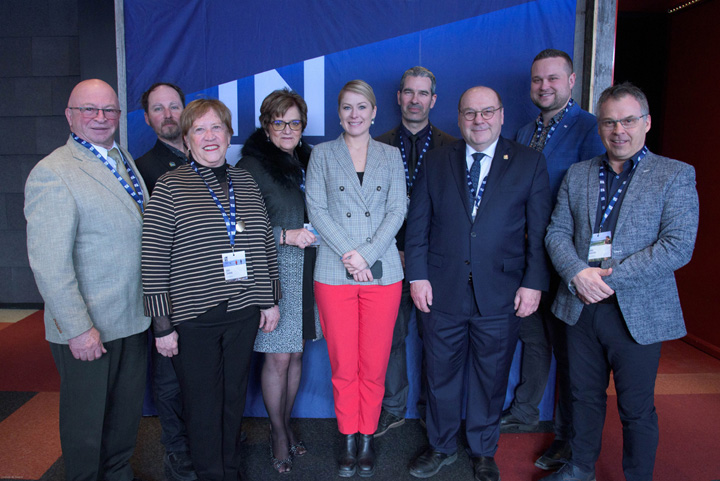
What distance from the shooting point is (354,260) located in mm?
2197

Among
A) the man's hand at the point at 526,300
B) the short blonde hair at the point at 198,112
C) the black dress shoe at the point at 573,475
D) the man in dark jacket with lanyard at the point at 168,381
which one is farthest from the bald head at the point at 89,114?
the black dress shoe at the point at 573,475

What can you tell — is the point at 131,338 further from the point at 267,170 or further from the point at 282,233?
the point at 267,170

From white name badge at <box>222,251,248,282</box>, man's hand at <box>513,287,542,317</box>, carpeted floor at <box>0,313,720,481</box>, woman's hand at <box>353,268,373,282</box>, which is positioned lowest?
carpeted floor at <box>0,313,720,481</box>

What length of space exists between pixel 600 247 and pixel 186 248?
1830 millimetres

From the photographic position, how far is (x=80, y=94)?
77.7 inches

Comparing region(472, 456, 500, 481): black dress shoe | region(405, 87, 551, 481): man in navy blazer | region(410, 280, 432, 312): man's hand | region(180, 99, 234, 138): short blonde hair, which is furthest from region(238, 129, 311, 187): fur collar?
region(472, 456, 500, 481): black dress shoe

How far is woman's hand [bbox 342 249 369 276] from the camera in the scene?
2.20m

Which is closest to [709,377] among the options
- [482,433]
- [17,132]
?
[482,433]

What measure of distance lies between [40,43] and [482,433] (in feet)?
19.8

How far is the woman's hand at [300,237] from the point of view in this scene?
7.59ft

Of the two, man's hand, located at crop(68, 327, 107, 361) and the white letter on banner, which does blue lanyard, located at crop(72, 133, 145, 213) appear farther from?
the white letter on banner

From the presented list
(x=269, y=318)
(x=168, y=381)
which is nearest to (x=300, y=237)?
(x=269, y=318)

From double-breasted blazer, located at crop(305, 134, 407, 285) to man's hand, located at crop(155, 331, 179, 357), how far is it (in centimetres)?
75

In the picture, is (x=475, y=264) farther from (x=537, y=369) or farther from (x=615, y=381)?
(x=537, y=369)
